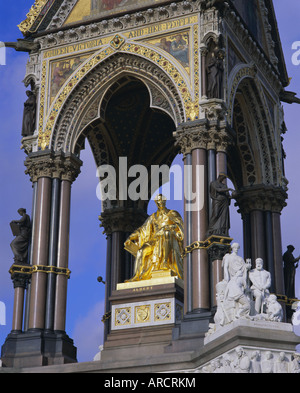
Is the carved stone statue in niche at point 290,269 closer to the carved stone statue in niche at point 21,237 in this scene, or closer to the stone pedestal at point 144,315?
the stone pedestal at point 144,315

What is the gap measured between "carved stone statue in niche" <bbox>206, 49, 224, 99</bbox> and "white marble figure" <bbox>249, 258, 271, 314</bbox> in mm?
5125

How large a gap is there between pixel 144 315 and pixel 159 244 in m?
2.24

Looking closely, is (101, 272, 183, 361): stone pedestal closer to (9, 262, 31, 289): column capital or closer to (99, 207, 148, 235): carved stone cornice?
(9, 262, 31, 289): column capital

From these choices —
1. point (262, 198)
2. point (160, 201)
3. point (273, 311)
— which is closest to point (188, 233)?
point (160, 201)

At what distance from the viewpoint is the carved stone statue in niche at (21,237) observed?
2461cm

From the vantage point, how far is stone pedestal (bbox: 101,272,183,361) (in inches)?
925

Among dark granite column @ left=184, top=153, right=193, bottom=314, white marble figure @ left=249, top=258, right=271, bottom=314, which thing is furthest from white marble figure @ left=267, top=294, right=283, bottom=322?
dark granite column @ left=184, top=153, right=193, bottom=314

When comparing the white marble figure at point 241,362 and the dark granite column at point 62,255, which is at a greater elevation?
the dark granite column at point 62,255

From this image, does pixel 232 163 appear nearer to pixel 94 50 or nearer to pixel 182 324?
pixel 94 50

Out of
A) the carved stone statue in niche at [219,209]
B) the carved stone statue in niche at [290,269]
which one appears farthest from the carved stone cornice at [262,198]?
the carved stone statue in niche at [219,209]

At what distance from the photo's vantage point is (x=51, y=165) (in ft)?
83.1

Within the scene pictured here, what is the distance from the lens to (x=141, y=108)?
94.6ft

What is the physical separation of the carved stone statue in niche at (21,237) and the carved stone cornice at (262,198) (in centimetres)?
625

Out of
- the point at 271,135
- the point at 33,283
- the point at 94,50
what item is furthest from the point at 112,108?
the point at 33,283
